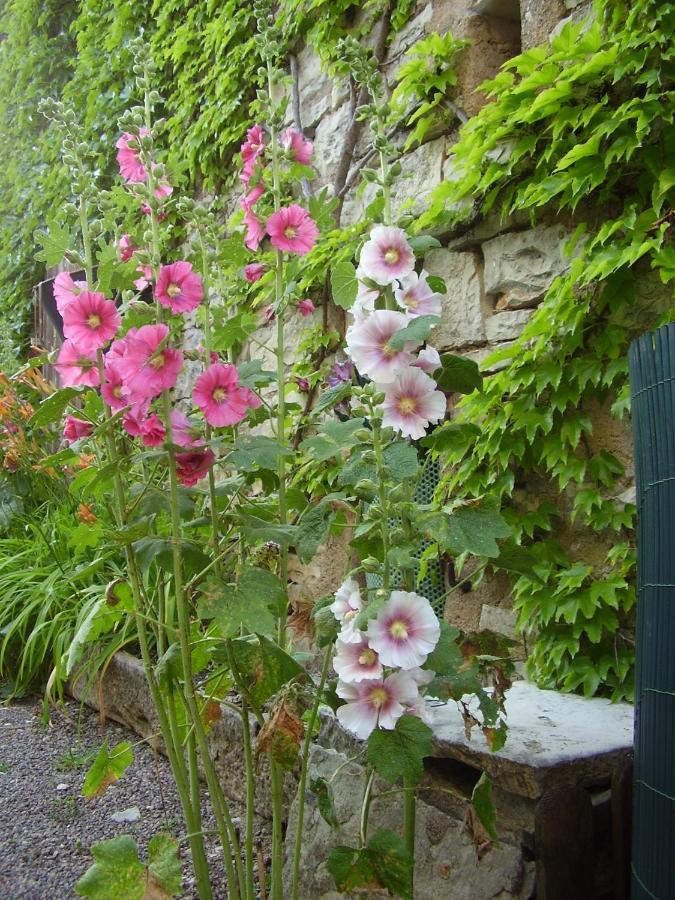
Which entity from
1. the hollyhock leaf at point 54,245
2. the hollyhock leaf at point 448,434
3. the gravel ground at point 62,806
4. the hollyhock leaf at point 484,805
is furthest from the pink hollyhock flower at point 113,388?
the gravel ground at point 62,806

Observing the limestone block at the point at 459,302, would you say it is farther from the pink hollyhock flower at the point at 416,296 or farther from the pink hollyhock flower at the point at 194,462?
the pink hollyhock flower at the point at 194,462

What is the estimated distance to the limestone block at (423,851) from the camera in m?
1.35

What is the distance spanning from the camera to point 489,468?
Answer: 6.79ft

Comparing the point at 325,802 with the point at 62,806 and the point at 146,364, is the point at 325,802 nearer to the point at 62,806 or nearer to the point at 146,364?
the point at 146,364

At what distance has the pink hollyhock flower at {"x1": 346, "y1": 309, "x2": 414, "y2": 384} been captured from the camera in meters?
1.15

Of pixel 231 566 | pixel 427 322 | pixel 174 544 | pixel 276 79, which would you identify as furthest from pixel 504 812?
pixel 276 79

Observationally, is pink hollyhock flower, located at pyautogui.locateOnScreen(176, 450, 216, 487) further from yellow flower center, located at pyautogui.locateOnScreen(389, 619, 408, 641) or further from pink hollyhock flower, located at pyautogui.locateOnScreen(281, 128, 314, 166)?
pink hollyhock flower, located at pyautogui.locateOnScreen(281, 128, 314, 166)

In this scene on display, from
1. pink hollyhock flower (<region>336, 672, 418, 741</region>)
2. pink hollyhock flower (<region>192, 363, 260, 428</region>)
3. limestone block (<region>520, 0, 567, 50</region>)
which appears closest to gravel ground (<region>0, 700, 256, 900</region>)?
pink hollyhock flower (<region>336, 672, 418, 741</region>)

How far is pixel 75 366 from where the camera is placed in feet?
4.07

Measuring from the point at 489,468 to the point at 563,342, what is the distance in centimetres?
35

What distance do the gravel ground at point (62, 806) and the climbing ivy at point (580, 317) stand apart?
979 millimetres

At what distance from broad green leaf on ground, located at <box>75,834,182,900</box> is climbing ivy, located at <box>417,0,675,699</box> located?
98cm

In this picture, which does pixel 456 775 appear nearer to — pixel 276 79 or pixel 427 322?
pixel 427 322

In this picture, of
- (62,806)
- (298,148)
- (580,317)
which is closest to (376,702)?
(298,148)
